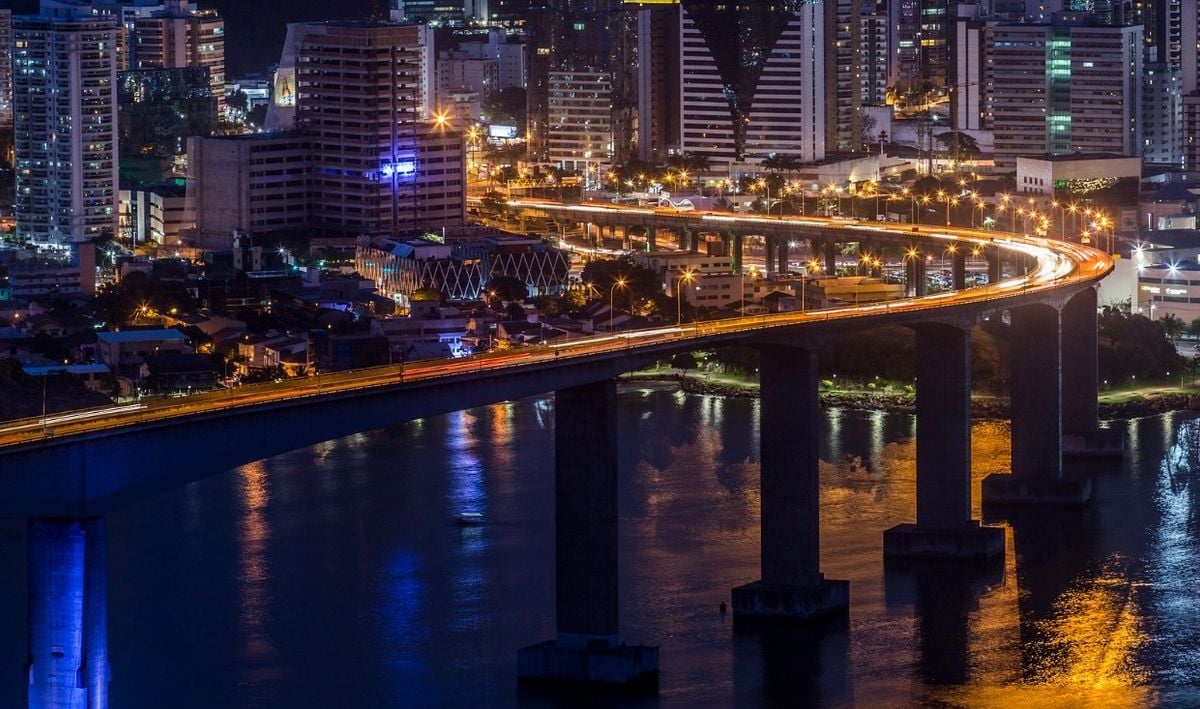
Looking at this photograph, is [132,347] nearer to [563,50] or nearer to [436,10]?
[563,50]

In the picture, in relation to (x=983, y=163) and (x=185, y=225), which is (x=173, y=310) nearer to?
(x=185, y=225)

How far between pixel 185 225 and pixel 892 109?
13.3 metres

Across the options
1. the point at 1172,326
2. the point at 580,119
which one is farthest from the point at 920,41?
the point at 1172,326

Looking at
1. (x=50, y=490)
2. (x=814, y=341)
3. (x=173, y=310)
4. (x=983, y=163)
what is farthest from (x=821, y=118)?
(x=50, y=490)

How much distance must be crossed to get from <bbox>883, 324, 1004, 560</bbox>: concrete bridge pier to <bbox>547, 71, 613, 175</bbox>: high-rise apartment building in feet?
78.7

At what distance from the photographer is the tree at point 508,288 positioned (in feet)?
88.1

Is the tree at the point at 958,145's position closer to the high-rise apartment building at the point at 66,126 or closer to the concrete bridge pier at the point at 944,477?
the high-rise apartment building at the point at 66,126

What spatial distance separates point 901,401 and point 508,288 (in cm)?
519

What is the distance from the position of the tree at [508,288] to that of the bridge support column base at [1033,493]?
8.86 metres

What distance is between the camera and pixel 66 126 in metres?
33.2

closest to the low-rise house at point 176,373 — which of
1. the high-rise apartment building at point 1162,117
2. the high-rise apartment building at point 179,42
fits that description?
the high-rise apartment building at point 1162,117

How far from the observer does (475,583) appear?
15.5m

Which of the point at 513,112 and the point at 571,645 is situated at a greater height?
the point at 513,112

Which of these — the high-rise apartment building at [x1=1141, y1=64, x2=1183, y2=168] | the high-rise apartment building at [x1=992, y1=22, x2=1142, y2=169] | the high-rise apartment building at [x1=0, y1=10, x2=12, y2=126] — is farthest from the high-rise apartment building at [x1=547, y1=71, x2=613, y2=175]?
the high-rise apartment building at [x1=0, y1=10, x2=12, y2=126]
